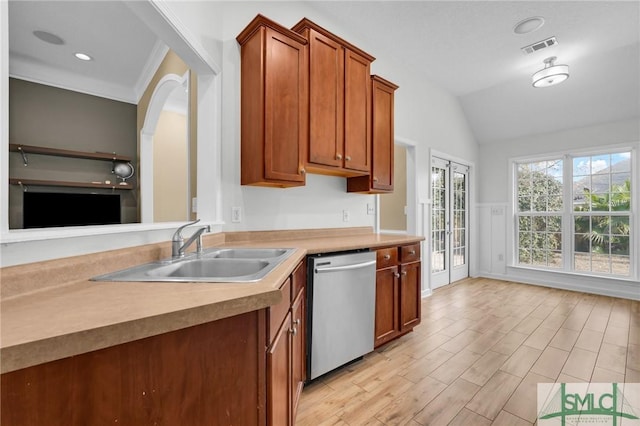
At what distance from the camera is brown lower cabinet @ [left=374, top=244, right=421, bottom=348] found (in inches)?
88.8

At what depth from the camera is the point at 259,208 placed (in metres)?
2.29

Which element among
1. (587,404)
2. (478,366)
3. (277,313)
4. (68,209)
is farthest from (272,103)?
(68,209)

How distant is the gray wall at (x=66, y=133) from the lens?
311cm

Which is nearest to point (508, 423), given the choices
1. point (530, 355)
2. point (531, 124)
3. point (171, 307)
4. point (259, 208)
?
point (530, 355)

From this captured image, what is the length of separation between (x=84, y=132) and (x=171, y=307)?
400cm

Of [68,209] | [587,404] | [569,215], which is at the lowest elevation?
[587,404]

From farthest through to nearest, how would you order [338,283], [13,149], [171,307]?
[13,149]
[338,283]
[171,307]

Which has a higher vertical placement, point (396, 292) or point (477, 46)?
point (477, 46)

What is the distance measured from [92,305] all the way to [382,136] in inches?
101

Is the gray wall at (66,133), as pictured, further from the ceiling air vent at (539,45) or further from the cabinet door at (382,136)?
the ceiling air vent at (539,45)

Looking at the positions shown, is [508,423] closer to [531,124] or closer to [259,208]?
[259,208]

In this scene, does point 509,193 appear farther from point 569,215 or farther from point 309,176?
point 309,176

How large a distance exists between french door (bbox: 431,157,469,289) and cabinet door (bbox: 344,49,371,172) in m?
1.93

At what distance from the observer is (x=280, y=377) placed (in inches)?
44.7
